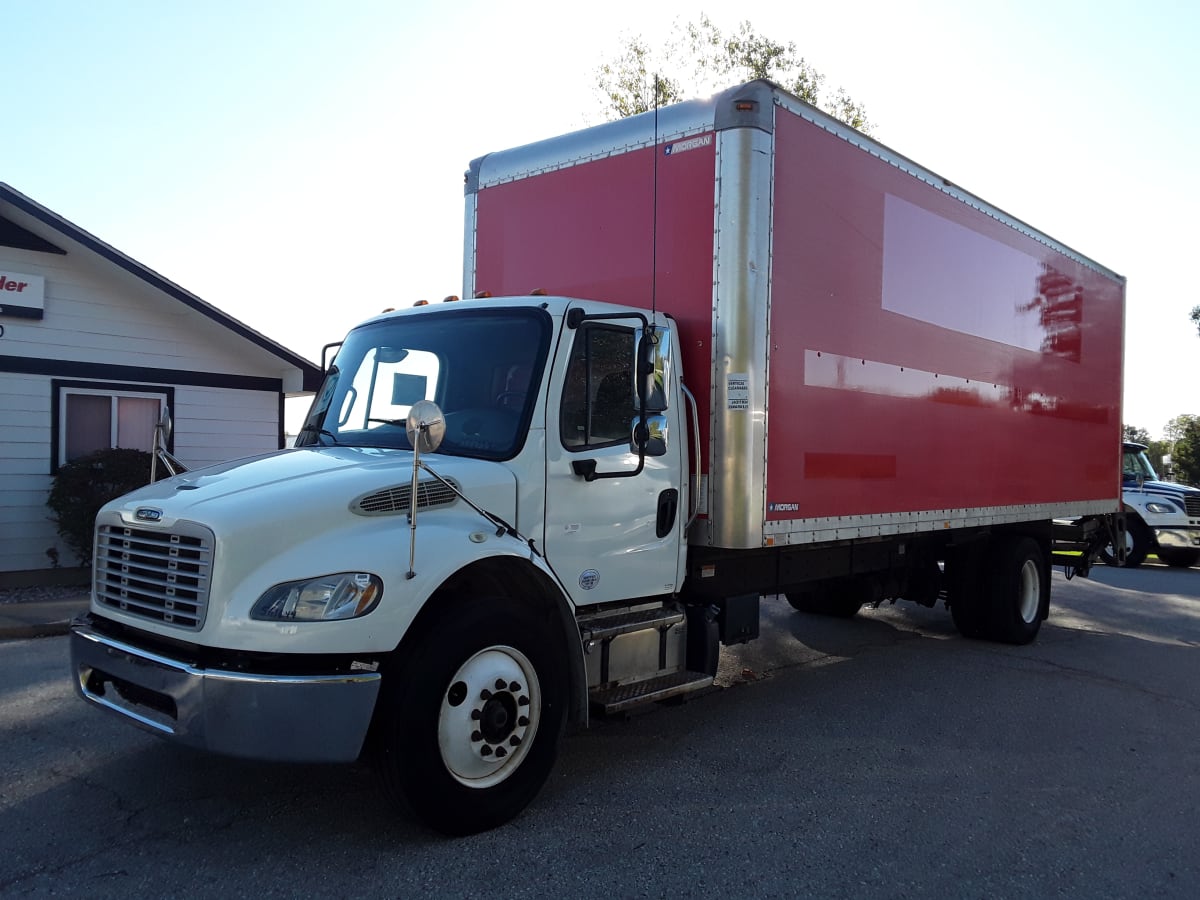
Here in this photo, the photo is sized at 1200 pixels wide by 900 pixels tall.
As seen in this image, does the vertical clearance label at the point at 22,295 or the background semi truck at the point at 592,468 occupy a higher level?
the vertical clearance label at the point at 22,295

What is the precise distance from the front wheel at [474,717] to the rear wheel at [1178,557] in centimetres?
1727

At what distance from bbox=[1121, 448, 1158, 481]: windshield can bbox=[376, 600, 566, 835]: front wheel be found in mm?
16157

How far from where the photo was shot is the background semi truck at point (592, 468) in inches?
150

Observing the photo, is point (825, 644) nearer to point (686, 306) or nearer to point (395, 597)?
point (686, 306)

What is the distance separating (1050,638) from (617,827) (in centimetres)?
717

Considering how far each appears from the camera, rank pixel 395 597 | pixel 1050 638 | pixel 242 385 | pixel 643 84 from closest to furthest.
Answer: pixel 395 597 < pixel 1050 638 < pixel 242 385 < pixel 643 84

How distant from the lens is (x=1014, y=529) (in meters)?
9.34

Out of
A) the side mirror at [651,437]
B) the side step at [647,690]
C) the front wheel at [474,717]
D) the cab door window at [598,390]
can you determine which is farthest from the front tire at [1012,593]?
the front wheel at [474,717]

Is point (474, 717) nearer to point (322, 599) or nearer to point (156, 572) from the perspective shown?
point (322, 599)

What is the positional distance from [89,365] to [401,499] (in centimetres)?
1015

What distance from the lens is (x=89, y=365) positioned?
40.5 feet

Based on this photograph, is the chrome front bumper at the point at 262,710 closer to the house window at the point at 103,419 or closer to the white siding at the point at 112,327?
the house window at the point at 103,419

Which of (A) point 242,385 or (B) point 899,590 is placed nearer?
(B) point 899,590

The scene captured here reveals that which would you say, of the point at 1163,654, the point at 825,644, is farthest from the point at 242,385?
the point at 1163,654
